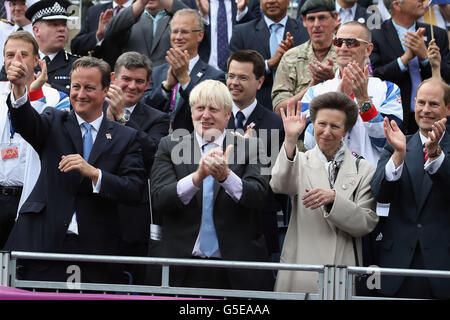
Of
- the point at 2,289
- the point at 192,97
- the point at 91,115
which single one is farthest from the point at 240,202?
the point at 2,289

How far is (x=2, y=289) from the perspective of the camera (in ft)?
18.3

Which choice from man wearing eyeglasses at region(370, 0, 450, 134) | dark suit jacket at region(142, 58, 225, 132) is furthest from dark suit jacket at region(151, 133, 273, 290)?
man wearing eyeglasses at region(370, 0, 450, 134)

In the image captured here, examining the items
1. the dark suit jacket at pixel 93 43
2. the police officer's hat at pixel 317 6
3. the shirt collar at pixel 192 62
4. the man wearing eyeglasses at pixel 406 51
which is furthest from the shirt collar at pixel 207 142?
the dark suit jacket at pixel 93 43

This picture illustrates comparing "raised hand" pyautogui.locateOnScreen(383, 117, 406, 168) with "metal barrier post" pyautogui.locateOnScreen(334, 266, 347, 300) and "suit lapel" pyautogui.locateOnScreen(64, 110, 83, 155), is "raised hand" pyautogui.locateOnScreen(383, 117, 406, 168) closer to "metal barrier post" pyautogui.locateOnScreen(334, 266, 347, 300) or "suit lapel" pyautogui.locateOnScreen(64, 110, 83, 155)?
"metal barrier post" pyautogui.locateOnScreen(334, 266, 347, 300)

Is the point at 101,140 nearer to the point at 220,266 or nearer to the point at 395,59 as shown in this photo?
the point at 220,266

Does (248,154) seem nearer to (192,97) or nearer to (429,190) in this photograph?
(192,97)

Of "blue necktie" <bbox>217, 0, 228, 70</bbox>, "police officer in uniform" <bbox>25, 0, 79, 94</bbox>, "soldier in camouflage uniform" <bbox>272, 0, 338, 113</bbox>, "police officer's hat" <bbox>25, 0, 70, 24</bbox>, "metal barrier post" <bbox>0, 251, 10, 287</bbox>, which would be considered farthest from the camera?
"blue necktie" <bbox>217, 0, 228, 70</bbox>

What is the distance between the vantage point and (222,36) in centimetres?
1031

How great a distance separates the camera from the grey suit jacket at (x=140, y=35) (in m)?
9.79

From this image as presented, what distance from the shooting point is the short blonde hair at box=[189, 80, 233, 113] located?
688 centimetres

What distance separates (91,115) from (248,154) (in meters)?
1.22

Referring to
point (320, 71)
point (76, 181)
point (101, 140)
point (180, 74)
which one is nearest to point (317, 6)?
point (320, 71)

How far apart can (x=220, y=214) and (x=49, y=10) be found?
3375 mm

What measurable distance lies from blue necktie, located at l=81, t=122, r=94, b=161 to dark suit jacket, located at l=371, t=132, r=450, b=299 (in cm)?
210
